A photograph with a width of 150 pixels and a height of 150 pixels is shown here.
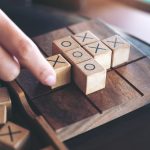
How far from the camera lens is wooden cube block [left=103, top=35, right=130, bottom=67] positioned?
75 cm

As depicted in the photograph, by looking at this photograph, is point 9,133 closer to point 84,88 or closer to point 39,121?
point 39,121

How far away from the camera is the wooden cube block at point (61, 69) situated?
2.28ft

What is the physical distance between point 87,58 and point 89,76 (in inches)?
2.2

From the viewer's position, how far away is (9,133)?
62 centimetres

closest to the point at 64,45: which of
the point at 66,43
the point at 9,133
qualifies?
the point at 66,43

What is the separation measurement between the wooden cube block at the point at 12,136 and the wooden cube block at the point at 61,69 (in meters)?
0.11

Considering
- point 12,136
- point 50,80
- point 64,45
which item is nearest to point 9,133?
point 12,136

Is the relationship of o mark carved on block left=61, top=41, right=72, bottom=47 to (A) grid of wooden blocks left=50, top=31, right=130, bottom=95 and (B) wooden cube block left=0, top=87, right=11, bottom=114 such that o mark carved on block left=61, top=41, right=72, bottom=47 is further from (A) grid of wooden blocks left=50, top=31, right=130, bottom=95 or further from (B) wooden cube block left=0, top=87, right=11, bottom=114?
(B) wooden cube block left=0, top=87, right=11, bottom=114

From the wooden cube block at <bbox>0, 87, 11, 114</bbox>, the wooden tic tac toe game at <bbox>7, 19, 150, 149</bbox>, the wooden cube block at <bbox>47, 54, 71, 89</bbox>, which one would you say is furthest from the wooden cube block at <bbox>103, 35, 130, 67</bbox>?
the wooden cube block at <bbox>0, 87, 11, 114</bbox>

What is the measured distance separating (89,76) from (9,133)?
17cm

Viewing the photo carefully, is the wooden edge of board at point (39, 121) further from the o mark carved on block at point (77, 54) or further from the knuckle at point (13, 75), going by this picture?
the o mark carved on block at point (77, 54)

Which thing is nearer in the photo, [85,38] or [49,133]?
[49,133]

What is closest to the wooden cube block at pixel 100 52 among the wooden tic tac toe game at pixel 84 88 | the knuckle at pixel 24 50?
the wooden tic tac toe game at pixel 84 88

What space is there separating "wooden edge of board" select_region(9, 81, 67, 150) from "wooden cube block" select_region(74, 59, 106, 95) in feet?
0.33
